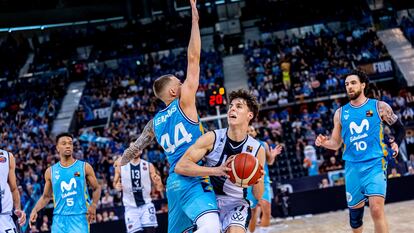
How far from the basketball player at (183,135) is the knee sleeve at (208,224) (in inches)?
1.2

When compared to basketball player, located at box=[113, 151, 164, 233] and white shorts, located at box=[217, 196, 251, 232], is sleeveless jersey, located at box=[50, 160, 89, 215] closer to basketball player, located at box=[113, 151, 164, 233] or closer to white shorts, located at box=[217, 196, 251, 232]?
basketball player, located at box=[113, 151, 164, 233]

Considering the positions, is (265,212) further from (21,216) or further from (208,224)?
(208,224)

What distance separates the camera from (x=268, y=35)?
2906cm

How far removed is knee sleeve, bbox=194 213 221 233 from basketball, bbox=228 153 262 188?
1.27ft

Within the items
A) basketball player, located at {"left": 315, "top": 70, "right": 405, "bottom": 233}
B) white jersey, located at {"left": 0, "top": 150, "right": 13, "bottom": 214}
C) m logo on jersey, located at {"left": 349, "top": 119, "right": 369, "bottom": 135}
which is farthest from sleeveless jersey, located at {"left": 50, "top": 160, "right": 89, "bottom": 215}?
m logo on jersey, located at {"left": 349, "top": 119, "right": 369, "bottom": 135}

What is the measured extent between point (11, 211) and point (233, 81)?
19.8 meters

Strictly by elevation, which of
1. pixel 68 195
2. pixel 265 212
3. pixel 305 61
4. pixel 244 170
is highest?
pixel 305 61

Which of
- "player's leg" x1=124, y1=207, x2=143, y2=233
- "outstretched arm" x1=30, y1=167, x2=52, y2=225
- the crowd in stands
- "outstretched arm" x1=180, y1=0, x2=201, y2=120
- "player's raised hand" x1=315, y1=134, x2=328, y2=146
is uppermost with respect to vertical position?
the crowd in stands

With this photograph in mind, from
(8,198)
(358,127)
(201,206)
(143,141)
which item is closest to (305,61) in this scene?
(358,127)

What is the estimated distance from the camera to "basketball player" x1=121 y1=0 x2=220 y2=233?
201 inches

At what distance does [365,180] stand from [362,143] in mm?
453

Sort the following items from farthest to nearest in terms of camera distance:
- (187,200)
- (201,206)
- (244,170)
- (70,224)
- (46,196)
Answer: (46,196) < (70,224) < (187,200) < (201,206) < (244,170)

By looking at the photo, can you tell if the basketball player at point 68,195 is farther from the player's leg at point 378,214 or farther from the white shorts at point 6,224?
the player's leg at point 378,214

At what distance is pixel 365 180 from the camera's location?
659 cm
